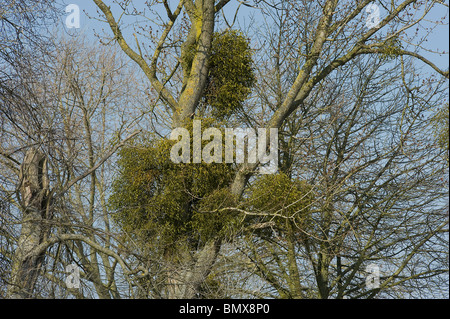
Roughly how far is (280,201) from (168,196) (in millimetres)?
1560

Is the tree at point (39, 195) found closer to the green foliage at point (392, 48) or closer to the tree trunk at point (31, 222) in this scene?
the tree trunk at point (31, 222)

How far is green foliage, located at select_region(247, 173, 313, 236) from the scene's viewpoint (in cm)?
956

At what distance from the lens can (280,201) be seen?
31.3ft

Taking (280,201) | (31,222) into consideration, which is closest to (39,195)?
(31,222)

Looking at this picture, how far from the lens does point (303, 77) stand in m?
10.1

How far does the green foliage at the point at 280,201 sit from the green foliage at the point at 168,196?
40 cm

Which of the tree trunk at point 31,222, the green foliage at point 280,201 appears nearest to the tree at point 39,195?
the tree trunk at point 31,222

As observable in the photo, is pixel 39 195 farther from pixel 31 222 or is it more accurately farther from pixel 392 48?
pixel 392 48

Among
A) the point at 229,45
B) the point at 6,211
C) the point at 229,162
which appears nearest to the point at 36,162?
the point at 6,211

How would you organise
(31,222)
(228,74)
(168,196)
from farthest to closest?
(228,74)
(168,196)
(31,222)

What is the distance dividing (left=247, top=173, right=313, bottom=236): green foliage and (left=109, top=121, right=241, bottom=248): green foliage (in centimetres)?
40

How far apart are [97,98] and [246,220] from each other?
4.64 m

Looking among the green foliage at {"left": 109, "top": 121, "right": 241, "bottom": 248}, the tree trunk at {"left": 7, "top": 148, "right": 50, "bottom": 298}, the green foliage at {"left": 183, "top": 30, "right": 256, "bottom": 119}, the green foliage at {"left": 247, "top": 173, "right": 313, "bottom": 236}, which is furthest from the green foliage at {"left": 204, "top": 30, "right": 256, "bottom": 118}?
the tree trunk at {"left": 7, "top": 148, "right": 50, "bottom": 298}
